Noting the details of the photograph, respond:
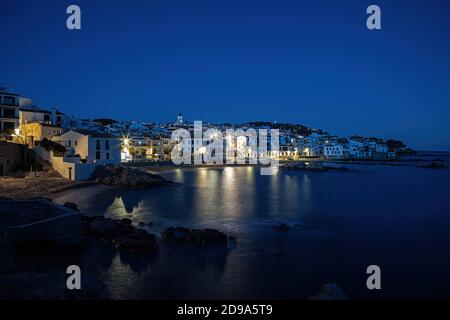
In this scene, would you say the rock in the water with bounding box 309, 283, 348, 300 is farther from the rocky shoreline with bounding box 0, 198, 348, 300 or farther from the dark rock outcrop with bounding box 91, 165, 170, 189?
the dark rock outcrop with bounding box 91, 165, 170, 189

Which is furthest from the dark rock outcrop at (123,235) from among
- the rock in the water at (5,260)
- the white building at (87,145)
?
the white building at (87,145)

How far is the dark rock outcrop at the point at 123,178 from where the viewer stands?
87.2 feet

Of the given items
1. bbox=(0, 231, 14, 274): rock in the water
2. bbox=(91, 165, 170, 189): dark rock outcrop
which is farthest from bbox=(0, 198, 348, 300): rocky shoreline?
bbox=(91, 165, 170, 189): dark rock outcrop

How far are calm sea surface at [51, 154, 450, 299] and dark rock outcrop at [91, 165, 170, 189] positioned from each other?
16.9ft

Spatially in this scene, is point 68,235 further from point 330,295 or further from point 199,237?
point 330,295

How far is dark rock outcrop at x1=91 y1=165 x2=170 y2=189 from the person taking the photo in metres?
26.6

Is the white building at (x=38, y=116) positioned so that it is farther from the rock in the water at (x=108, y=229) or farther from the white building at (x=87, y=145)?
the rock in the water at (x=108, y=229)

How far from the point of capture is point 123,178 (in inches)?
1059

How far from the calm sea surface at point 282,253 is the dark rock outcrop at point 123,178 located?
514 cm

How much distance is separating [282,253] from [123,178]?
19652mm

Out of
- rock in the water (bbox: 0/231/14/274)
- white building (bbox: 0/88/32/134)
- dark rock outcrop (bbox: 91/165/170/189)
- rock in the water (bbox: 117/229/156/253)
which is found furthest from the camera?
white building (bbox: 0/88/32/134)

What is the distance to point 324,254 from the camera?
1091 cm

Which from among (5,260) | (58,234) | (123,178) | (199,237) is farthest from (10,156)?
(5,260)

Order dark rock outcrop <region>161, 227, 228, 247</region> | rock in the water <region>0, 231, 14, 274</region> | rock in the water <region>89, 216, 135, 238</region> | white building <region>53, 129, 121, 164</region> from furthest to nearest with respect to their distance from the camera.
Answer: white building <region>53, 129, 121, 164</region>, rock in the water <region>89, 216, 135, 238</region>, dark rock outcrop <region>161, 227, 228, 247</region>, rock in the water <region>0, 231, 14, 274</region>
